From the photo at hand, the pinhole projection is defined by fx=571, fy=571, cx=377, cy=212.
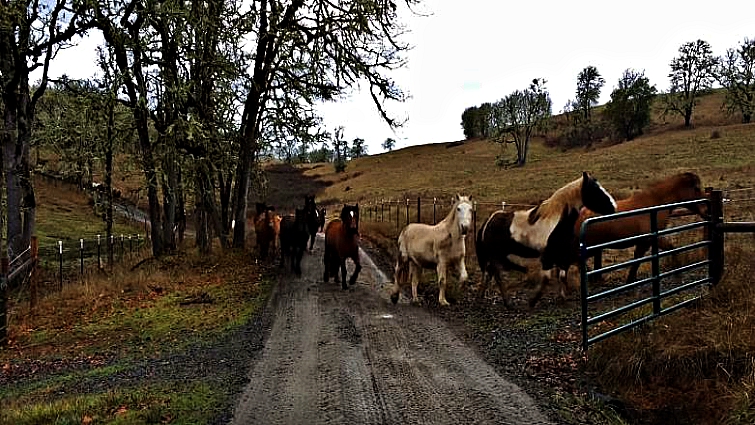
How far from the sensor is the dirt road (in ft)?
16.5

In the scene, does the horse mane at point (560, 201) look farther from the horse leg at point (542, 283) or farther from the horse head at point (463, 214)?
the horse head at point (463, 214)

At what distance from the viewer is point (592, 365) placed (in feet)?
19.3

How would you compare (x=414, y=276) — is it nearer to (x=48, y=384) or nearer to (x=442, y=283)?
(x=442, y=283)

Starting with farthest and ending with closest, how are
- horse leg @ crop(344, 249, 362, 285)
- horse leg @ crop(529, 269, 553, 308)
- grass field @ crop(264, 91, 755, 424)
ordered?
horse leg @ crop(344, 249, 362, 285)
horse leg @ crop(529, 269, 553, 308)
grass field @ crop(264, 91, 755, 424)

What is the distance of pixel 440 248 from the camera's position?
34.8 ft

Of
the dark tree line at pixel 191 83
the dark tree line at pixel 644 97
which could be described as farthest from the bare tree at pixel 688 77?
the dark tree line at pixel 191 83

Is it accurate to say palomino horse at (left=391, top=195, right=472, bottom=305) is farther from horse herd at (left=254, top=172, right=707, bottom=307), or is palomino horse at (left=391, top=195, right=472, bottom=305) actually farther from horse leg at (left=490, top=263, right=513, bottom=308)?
horse leg at (left=490, top=263, right=513, bottom=308)

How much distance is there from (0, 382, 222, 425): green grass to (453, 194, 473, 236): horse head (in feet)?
17.5

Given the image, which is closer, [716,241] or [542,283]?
[716,241]

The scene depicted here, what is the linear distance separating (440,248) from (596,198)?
2945 millimetres

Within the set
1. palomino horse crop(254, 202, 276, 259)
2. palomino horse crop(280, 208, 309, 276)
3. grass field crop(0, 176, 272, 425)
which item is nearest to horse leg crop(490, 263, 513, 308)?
grass field crop(0, 176, 272, 425)

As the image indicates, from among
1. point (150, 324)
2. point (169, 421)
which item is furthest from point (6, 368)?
point (169, 421)

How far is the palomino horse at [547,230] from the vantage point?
9.00 meters

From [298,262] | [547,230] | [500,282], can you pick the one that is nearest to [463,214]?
[500,282]
